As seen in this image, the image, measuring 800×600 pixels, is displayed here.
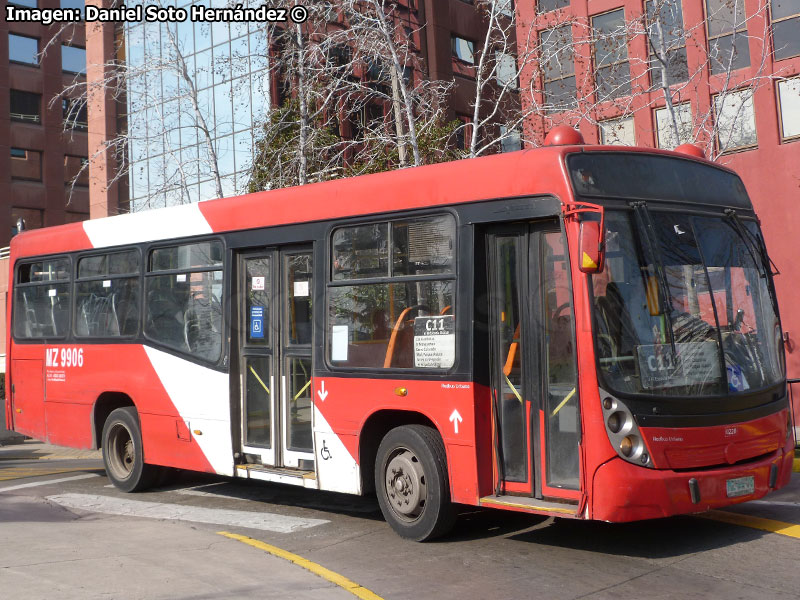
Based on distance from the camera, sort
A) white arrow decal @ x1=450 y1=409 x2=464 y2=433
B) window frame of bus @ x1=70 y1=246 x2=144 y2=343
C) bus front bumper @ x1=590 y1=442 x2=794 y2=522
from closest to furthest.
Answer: bus front bumper @ x1=590 y1=442 x2=794 y2=522 < white arrow decal @ x1=450 y1=409 x2=464 y2=433 < window frame of bus @ x1=70 y1=246 x2=144 y2=343

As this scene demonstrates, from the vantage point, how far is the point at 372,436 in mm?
8477

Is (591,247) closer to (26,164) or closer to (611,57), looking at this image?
(611,57)

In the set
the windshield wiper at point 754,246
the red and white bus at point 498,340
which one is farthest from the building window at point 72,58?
the windshield wiper at point 754,246

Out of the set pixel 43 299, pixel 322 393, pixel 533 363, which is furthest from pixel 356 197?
pixel 43 299

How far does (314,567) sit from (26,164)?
46179mm

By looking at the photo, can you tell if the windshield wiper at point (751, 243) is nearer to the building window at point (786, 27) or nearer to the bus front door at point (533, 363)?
the bus front door at point (533, 363)

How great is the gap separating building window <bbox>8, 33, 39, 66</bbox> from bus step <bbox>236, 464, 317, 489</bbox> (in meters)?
43.5

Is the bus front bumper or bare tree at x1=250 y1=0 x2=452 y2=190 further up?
bare tree at x1=250 y1=0 x2=452 y2=190

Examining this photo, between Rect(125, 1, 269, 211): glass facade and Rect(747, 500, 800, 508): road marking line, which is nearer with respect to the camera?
Rect(747, 500, 800, 508): road marking line

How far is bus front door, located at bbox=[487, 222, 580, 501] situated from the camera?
7062 millimetres

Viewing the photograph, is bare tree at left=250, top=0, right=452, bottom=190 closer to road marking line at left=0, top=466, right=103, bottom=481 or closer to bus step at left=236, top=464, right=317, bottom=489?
road marking line at left=0, top=466, right=103, bottom=481

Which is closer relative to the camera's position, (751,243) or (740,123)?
(751,243)

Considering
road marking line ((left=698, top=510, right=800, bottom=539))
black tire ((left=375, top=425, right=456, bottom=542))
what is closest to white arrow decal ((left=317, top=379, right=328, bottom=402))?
black tire ((left=375, top=425, right=456, bottom=542))

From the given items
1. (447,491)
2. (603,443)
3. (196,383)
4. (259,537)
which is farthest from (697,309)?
(196,383)
